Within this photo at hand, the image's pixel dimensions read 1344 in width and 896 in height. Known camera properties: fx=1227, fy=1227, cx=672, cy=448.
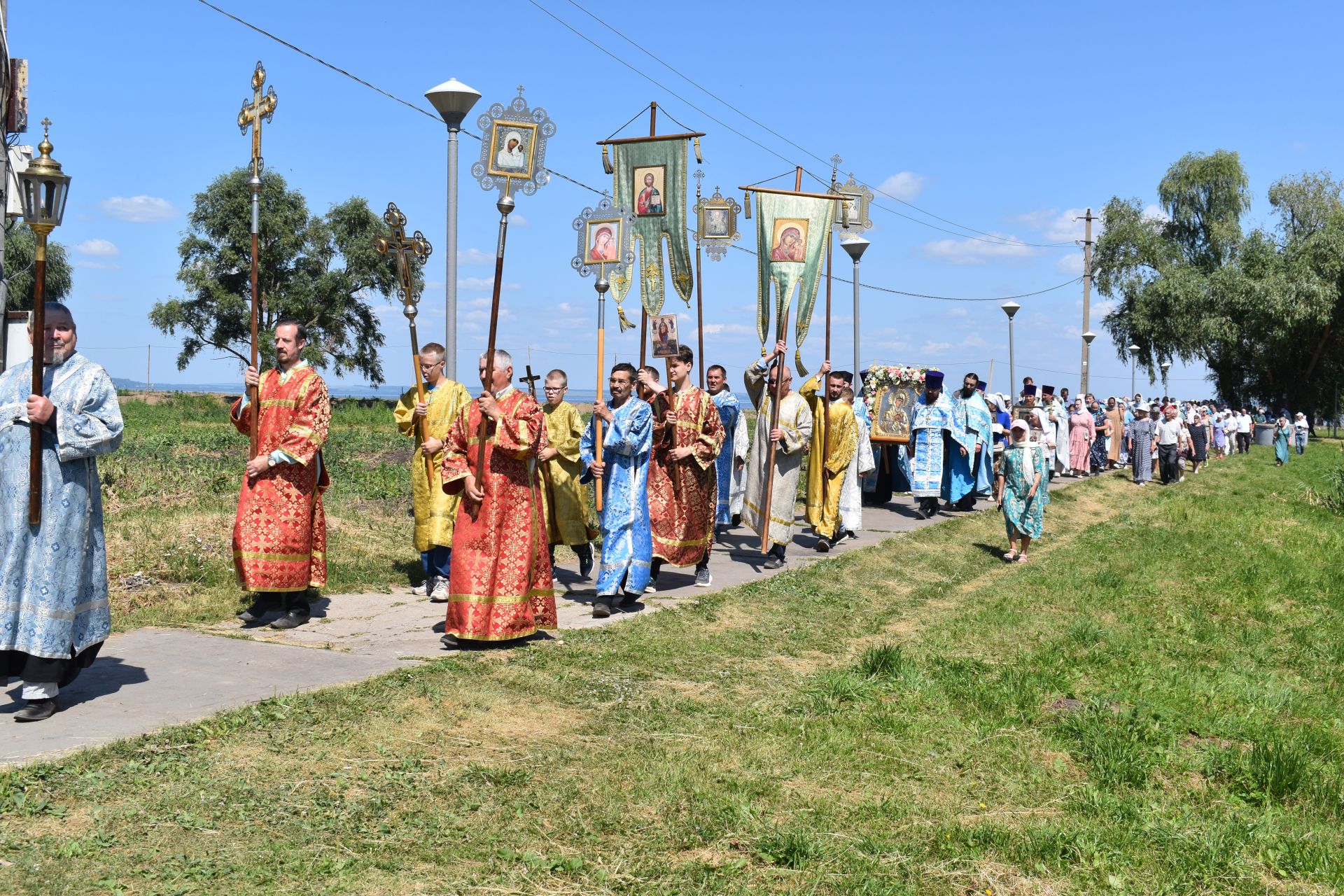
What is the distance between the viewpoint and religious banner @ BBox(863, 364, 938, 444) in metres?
17.8

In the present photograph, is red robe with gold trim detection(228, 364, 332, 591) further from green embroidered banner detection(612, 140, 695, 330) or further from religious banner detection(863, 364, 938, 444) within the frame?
religious banner detection(863, 364, 938, 444)

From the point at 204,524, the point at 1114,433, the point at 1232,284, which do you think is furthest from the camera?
the point at 1232,284

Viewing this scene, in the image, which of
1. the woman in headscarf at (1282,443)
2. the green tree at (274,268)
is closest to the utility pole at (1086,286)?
the woman in headscarf at (1282,443)

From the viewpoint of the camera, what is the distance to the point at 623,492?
9.28 metres

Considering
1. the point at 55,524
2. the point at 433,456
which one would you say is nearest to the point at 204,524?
the point at 433,456

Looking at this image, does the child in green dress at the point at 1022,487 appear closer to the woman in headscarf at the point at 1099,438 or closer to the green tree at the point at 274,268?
the woman in headscarf at the point at 1099,438

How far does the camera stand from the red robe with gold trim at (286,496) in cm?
824

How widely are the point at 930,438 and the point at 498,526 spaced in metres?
10.7

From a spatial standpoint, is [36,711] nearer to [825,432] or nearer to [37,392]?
[37,392]

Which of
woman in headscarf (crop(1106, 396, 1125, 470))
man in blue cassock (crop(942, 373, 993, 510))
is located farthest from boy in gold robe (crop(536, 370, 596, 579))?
woman in headscarf (crop(1106, 396, 1125, 470))

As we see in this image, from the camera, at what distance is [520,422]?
25.6ft

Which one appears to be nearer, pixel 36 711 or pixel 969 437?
pixel 36 711

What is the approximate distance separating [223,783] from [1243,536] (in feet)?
47.0

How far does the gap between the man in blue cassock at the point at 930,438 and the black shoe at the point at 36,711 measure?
13144 millimetres
